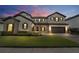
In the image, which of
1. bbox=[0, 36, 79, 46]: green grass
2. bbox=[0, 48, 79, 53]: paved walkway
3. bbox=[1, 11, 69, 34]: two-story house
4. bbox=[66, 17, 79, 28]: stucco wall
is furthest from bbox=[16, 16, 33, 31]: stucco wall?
bbox=[66, 17, 79, 28]: stucco wall

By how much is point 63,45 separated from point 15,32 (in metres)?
0.98

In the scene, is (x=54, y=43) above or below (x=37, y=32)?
below

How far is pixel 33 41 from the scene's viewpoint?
2.70 metres

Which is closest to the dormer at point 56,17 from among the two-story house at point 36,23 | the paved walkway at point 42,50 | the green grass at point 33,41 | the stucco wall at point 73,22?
the two-story house at point 36,23

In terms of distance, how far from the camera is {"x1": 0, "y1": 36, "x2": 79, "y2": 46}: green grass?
8.80ft

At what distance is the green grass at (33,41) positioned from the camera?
2682mm

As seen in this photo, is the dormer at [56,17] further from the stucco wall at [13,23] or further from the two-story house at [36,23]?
the stucco wall at [13,23]

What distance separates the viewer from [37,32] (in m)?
2.81

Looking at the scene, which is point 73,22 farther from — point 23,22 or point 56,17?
point 23,22

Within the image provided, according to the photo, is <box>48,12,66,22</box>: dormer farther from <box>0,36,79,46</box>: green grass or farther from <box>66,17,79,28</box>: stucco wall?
<box>0,36,79,46</box>: green grass

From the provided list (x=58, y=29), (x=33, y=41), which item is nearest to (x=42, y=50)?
(x=33, y=41)

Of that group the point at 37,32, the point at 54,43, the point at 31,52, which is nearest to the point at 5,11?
the point at 37,32
